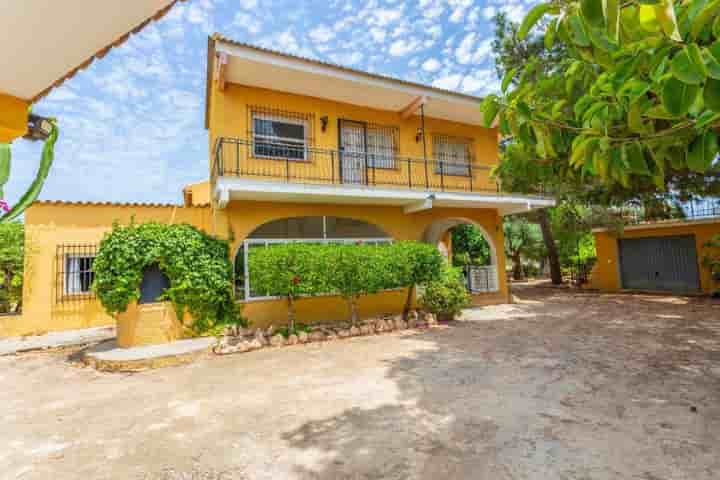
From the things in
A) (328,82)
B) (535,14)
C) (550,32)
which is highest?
(328,82)

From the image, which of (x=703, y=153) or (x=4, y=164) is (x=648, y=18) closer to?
(x=703, y=153)

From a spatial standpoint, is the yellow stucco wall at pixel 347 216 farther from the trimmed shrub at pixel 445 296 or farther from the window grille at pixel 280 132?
the window grille at pixel 280 132

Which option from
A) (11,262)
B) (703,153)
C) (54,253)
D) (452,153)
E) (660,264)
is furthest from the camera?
(660,264)

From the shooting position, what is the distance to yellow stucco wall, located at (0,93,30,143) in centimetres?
169

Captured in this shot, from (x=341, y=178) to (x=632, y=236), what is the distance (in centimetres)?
1575

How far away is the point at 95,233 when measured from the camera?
11.0m

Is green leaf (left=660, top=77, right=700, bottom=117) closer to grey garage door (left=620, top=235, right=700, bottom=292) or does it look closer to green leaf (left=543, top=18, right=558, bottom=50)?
green leaf (left=543, top=18, right=558, bottom=50)

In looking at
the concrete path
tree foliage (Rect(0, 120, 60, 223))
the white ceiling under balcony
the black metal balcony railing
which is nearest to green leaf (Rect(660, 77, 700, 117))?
tree foliage (Rect(0, 120, 60, 223))

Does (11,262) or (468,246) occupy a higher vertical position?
(468,246)

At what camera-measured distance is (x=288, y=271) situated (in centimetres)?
881

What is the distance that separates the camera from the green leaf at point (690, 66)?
133cm

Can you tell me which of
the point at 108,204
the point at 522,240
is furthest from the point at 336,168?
the point at 522,240

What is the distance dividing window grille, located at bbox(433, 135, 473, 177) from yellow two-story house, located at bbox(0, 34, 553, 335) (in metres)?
0.13

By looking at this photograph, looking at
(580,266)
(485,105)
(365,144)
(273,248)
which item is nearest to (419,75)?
(365,144)
